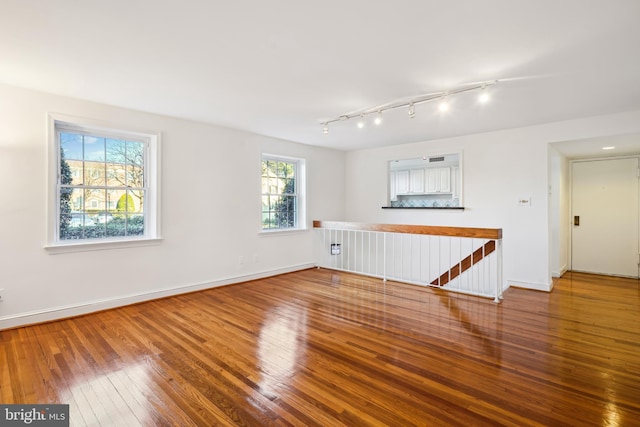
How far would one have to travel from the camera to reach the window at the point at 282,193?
5555mm

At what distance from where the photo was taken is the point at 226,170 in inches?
190

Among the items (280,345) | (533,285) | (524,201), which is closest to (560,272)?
(533,285)

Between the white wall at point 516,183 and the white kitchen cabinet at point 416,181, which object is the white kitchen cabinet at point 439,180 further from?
the white wall at point 516,183

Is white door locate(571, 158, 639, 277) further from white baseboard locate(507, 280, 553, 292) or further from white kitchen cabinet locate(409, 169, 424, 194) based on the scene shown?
white kitchen cabinet locate(409, 169, 424, 194)

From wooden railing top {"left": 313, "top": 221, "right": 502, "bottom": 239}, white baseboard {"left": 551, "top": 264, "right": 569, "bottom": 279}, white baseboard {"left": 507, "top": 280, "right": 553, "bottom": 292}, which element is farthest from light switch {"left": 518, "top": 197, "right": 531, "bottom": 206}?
white baseboard {"left": 551, "top": 264, "right": 569, "bottom": 279}

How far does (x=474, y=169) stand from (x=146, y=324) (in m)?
5.16

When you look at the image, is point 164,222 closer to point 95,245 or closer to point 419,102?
point 95,245

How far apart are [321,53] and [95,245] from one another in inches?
130

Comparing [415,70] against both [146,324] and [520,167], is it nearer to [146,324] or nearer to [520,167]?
[520,167]

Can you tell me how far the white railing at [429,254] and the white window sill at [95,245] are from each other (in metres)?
3.01

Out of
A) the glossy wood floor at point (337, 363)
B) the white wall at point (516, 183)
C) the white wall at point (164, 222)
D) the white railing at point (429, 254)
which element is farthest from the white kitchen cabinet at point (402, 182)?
the glossy wood floor at point (337, 363)

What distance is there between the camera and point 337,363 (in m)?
2.46

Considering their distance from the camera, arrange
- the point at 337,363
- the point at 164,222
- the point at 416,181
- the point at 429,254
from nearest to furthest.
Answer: the point at 337,363 < the point at 164,222 < the point at 429,254 < the point at 416,181

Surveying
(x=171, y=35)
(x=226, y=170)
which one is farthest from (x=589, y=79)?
(x=226, y=170)
